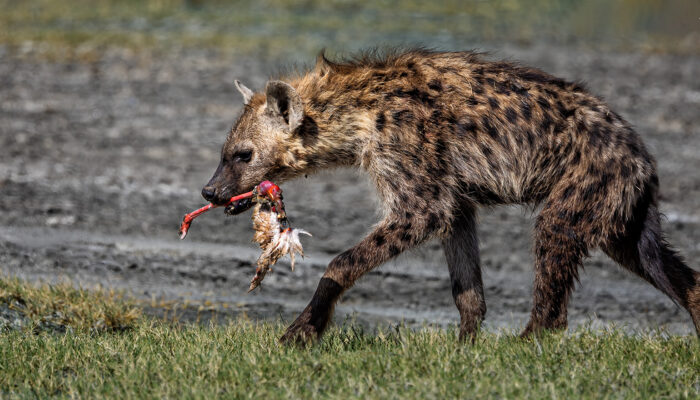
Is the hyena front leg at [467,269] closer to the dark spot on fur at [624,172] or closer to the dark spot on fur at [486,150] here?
the dark spot on fur at [486,150]

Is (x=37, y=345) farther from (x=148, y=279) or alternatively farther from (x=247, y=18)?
(x=247, y=18)

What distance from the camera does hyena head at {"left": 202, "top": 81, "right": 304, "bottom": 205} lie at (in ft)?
18.6

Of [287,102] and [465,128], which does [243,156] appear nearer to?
[287,102]

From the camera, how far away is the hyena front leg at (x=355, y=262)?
496 centimetres

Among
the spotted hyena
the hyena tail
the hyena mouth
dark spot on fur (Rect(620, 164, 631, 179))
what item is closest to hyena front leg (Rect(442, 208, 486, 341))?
the spotted hyena

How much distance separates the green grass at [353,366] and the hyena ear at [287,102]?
4.35ft

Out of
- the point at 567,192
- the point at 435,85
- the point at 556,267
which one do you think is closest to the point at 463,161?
the point at 435,85

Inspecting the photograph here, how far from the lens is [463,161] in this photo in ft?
17.6

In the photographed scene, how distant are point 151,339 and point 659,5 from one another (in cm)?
1594

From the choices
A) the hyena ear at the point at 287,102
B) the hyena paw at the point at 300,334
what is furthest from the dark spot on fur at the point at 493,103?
the hyena paw at the point at 300,334

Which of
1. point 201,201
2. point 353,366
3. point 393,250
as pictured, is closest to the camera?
point 353,366

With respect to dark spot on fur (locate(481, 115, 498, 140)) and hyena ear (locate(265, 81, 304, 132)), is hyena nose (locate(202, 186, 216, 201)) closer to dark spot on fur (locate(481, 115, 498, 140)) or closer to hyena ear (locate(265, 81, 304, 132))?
hyena ear (locate(265, 81, 304, 132))

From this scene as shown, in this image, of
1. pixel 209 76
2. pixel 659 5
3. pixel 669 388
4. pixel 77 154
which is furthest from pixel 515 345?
pixel 659 5

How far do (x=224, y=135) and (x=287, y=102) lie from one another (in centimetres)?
692
